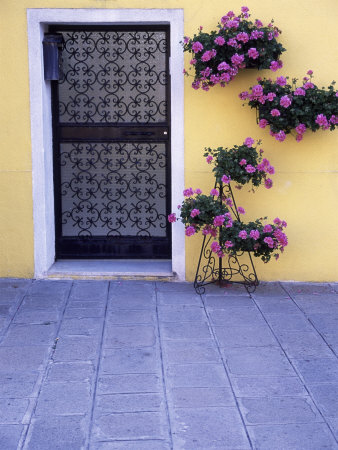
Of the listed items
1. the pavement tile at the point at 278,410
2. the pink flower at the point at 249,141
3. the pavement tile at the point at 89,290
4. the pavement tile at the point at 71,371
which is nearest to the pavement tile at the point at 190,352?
the pavement tile at the point at 71,371

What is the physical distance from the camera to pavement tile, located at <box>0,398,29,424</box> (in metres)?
3.67

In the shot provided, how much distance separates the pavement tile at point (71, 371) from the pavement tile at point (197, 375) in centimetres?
52

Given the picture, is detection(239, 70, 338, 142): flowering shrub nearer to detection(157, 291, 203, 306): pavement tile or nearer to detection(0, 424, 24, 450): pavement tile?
detection(157, 291, 203, 306): pavement tile

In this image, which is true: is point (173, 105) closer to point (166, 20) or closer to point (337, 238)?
point (166, 20)

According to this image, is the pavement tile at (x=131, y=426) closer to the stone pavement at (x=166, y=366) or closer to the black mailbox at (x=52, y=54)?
the stone pavement at (x=166, y=366)

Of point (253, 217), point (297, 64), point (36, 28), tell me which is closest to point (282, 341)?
point (253, 217)

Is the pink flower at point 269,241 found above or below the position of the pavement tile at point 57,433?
above

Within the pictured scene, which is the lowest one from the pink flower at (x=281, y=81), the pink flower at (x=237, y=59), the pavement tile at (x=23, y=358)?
the pavement tile at (x=23, y=358)

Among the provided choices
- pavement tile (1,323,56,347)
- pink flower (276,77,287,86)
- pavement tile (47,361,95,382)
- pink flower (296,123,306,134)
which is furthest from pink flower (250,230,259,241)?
pavement tile (47,361,95,382)

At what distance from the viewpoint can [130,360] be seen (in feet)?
14.7

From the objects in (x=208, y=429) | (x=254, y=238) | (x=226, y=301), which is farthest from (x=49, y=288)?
(x=208, y=429)

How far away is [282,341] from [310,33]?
9.53 feet

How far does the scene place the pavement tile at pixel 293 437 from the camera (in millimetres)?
3381

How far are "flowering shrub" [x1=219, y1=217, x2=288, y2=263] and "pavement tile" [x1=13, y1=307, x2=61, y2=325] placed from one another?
5.02 ft
